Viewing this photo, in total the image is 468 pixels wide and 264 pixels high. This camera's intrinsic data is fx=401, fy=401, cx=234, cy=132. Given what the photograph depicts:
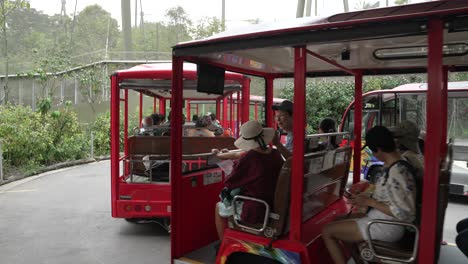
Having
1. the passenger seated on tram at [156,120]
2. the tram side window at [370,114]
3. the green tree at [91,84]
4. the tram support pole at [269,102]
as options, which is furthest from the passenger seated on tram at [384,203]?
the green tree at [91,84]

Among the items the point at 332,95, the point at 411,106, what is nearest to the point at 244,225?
the point at 411,106

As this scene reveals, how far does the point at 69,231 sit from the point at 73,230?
2.6 inches

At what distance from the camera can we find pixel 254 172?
3188mm

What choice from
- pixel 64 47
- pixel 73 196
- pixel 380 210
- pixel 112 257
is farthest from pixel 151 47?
pixel 380 210

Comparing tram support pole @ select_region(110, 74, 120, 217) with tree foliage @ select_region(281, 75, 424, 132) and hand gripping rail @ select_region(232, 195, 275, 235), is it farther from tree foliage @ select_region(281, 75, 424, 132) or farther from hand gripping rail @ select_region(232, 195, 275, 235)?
tree foliage @ select_region(281, 75, 424, 132)

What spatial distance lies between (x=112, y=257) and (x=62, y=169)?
27.8ft

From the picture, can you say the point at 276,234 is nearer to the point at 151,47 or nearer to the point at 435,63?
the point at 435,63

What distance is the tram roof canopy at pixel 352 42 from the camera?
2.17 metres

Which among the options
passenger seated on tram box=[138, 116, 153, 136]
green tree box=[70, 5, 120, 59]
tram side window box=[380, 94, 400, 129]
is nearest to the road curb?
passenger seated on tram box=[138, 116, 153, 136]

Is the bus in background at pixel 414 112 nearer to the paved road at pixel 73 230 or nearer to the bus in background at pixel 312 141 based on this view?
the paved road at pixel 73 230

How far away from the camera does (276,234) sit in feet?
9.26

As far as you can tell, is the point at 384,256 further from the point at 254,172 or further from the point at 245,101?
the point at 245,101

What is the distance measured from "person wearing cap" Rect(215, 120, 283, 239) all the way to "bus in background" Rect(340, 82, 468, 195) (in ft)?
15.5

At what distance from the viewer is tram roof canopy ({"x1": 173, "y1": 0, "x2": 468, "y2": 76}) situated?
217 centimetres
